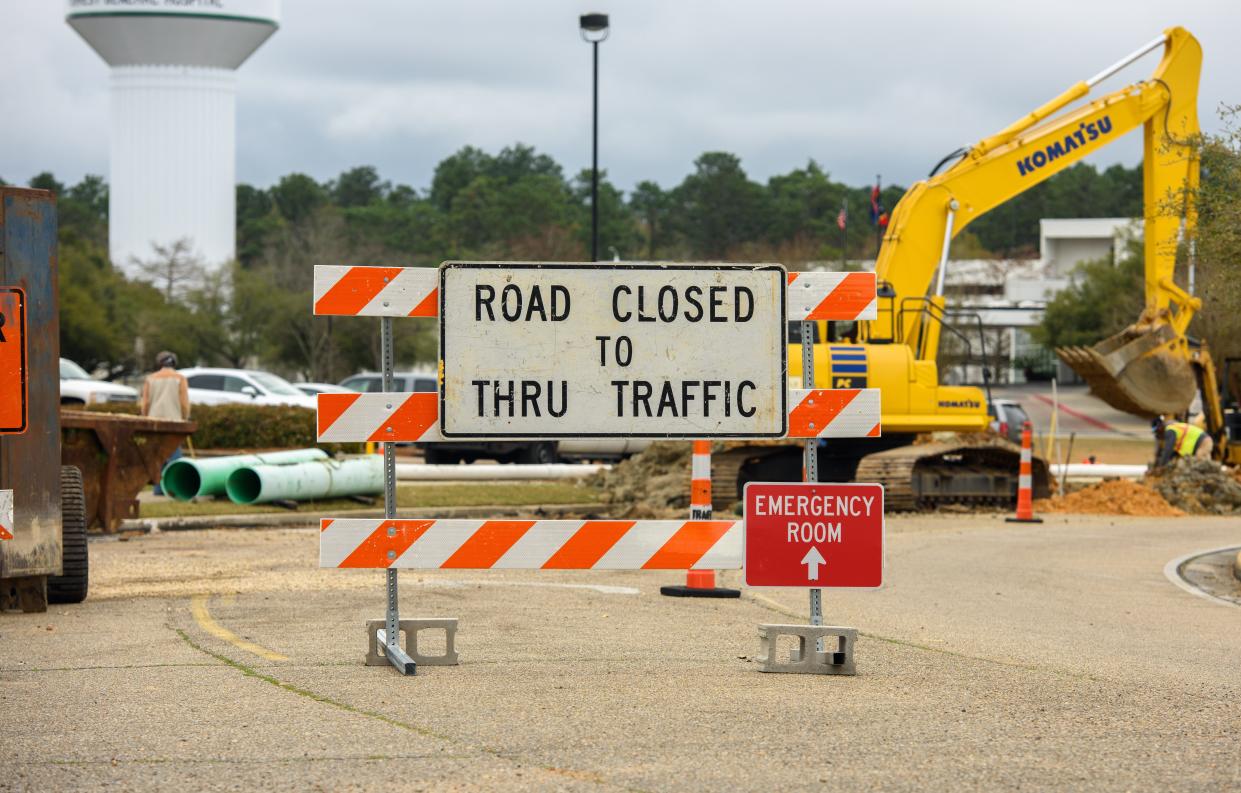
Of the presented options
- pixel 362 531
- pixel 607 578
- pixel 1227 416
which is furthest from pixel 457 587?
pixel 1227 416

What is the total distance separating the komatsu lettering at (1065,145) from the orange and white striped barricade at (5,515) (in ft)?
56.7

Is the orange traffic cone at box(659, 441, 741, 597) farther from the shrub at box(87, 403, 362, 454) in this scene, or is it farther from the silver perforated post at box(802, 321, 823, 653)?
the shrub at box(87, 403, 362, 454)

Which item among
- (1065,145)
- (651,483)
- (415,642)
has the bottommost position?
(651,483)

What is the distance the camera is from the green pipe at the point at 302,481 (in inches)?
791

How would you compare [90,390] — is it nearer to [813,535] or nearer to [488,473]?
[488,473]

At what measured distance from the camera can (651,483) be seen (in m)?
23.1

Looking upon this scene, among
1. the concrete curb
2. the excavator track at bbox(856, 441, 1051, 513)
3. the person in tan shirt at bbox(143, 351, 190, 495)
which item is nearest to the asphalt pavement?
the concrete curb

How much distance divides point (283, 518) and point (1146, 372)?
11.6 meters

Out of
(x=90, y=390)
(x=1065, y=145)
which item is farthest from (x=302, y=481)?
(x=90, y=390)

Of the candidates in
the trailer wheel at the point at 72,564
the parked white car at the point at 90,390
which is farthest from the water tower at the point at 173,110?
the trailer wheel at the point at 72,564

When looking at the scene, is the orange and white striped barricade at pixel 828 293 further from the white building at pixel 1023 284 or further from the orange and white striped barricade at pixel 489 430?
the white building at pixel 1023 284

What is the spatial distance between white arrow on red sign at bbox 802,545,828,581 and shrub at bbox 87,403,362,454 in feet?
67.9

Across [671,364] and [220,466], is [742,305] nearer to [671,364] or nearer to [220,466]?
[671,364]

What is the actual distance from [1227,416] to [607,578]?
17119 millimetres
